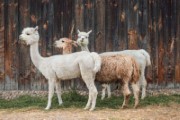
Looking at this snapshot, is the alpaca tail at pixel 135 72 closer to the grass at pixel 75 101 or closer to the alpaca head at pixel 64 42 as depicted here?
the grass at pixel 75 101

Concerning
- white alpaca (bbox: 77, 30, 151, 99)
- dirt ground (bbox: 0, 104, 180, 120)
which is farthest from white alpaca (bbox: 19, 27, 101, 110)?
white alpaca (bbox: 77, 30, 151, 99)

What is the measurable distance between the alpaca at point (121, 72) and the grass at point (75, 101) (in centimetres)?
49

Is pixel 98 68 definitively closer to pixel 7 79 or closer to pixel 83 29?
pixel 83 29

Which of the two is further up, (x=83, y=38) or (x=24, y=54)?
(x=83, y=38)

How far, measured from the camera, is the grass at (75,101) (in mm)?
11570

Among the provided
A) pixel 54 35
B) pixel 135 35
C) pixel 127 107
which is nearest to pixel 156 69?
pixel 135 35

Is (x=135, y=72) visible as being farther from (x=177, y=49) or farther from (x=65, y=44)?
(x=177, y=49)

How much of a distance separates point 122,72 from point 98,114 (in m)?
1.25

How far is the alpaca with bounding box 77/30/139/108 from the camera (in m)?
11.2

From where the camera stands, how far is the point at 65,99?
39.8 feet

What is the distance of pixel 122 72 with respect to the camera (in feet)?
36.7

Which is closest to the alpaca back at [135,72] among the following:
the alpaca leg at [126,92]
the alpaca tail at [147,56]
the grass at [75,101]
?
the alpaca leg at [126,92]

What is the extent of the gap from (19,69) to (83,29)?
1.88m

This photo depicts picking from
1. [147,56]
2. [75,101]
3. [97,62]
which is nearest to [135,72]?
[97,62]
